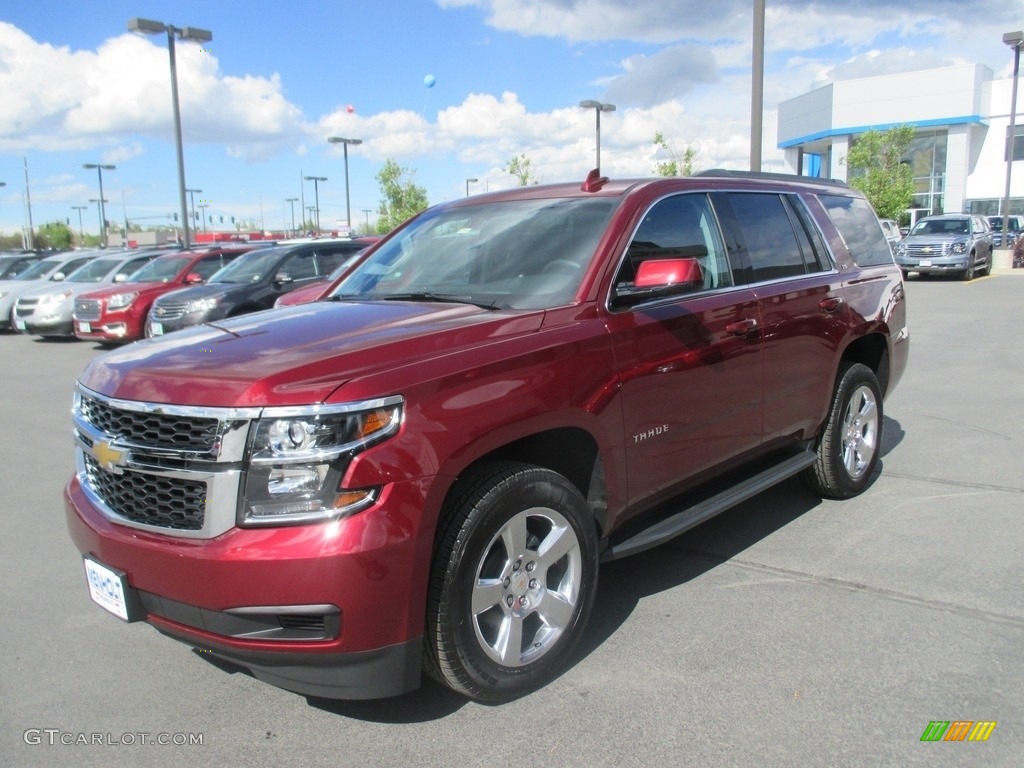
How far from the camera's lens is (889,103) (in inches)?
2362

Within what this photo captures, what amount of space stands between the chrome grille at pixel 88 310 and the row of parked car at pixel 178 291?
0.6 inches

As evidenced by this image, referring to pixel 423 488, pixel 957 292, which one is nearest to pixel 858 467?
pixel 423 488

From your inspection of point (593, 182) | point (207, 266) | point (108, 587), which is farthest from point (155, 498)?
point (207, 266)

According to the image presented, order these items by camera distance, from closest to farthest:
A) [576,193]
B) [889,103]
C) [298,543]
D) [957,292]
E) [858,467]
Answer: [298,543] < [576,193] < [858,467] < [957,292] < [889,103]

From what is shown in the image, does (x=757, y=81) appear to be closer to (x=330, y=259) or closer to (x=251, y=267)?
(x=330, y=259)

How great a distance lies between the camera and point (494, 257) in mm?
4012

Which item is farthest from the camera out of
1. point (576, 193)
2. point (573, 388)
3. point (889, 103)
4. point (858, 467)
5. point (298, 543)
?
point (889, 103)

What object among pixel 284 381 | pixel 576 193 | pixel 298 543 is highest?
pixel 576 193

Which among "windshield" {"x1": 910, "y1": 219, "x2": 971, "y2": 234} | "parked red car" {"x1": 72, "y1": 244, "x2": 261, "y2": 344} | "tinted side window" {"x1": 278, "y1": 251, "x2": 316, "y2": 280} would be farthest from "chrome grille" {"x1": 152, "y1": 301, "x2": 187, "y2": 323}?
"windshield" {"x1": 910, "y1": 219, "x2": 971, "y2": 234}

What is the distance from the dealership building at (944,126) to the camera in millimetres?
58312

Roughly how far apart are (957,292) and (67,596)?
2109 centimetres

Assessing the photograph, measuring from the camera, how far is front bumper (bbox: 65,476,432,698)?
8.39ft

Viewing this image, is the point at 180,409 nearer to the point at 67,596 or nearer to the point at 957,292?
the point at 67,596

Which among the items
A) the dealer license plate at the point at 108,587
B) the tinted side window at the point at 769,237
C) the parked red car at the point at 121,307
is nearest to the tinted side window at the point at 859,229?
the tinted side window at the point at 769,237
